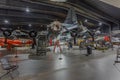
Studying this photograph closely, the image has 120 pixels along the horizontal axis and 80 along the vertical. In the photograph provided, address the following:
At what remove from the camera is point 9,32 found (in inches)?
453

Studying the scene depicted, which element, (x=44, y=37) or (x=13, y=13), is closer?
(x=44, y=37)

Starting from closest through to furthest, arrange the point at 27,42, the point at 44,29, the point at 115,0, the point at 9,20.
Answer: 1. the point at 115,0
2. the point at 44,29
3. the point at 9,20
4. the point at 27,42


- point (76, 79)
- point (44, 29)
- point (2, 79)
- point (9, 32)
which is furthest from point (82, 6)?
point (2, 79)

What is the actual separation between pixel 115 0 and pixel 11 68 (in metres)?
8.76

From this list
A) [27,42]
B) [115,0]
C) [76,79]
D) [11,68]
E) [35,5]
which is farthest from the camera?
[27,42]

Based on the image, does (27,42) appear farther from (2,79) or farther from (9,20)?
(2,79)

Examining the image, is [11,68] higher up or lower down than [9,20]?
lower down

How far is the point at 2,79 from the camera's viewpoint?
470 centimetres

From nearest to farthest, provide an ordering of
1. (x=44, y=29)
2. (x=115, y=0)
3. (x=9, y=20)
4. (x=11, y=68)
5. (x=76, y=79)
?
(x=76, y=79) < (x=11, y=68) < (x=115, y=0) < (x=44, y=29) < (x=9, y=20)

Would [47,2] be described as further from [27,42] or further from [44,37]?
[27,42]

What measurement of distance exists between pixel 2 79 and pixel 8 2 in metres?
6.99

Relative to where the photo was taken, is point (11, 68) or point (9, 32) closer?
point (11, 68)

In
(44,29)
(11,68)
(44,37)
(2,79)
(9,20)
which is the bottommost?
(2,79)

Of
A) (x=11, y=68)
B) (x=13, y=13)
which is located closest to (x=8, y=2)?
(x=13, y=13)
